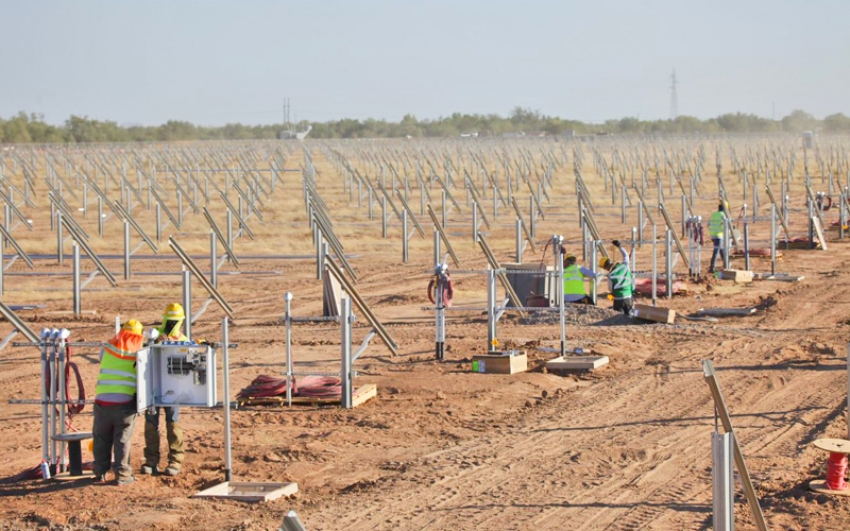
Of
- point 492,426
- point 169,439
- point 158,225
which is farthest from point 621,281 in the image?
point 158,225

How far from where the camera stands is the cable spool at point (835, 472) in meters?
8.18

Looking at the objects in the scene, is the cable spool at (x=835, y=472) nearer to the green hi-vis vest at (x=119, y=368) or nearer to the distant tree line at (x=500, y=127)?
the green hi-vis vest at (x=119, y=368)

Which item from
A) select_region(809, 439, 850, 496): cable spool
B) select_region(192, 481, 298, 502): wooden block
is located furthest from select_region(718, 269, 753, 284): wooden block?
select_region(192, 481, 298, 502): wooden block

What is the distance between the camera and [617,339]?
50.7 ft

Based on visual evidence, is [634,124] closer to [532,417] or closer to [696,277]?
[696,277]

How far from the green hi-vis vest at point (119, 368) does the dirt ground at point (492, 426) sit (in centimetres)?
76

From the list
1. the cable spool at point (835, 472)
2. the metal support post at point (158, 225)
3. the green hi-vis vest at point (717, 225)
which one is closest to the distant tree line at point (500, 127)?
the metal support post at point (158, 225)

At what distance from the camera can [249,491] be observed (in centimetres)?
868

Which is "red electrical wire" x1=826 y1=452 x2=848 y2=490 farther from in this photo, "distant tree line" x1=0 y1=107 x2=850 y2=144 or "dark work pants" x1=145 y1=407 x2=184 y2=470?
"distant tree line" x1=0 y1=107 x2=850 y2=144

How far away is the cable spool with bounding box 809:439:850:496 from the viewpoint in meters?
8.18

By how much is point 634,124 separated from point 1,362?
123946 millimetres

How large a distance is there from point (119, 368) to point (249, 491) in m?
1.36

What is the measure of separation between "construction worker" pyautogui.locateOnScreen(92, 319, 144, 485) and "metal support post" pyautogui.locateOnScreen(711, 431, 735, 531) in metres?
4.65

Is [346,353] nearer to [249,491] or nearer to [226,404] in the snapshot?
[226,404]
